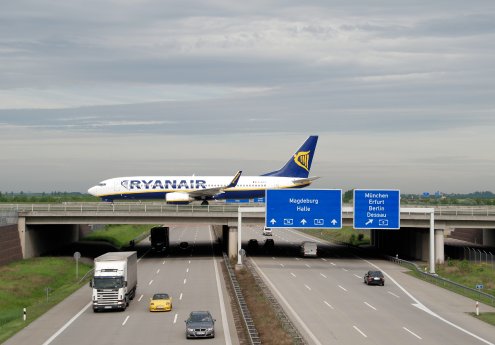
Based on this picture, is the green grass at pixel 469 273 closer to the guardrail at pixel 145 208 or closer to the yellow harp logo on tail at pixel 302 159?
the guardrail at pixel 145 208

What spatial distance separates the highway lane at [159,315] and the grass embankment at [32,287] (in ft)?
10.5

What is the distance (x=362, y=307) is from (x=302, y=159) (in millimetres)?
59278

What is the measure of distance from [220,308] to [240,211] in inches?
1220

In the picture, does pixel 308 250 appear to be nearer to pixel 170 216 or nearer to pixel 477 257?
pixel 170 216

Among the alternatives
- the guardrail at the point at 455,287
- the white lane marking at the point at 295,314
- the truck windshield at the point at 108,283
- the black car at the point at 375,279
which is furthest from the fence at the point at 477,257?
the truck windshield at the point at 108,283

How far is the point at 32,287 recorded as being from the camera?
212ft

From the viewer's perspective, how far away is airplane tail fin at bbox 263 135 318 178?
357 feet

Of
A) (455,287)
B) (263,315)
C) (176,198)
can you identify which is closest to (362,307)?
(263,315)

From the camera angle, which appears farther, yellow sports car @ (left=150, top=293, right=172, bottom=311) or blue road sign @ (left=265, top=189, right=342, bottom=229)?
blue road sign @ (left=265, top=189, right=342, bottom=229)

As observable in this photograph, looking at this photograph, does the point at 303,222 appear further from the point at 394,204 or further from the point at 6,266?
the point at 6,266

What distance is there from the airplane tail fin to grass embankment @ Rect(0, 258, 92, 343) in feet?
121

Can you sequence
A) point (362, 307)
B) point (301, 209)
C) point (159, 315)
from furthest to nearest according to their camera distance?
point (301, 209) < point (362, 307) < point (159, 315)

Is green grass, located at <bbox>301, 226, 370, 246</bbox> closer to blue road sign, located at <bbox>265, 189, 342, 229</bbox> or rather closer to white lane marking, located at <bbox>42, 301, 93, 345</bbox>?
blue road sign, located at <bbox>265, 189, 342, 229</bbox>

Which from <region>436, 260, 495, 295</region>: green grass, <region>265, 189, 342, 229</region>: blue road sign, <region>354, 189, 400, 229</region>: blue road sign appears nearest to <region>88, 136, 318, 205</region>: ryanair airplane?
<region>265, 189, 342, 229</region>: blue road sign
